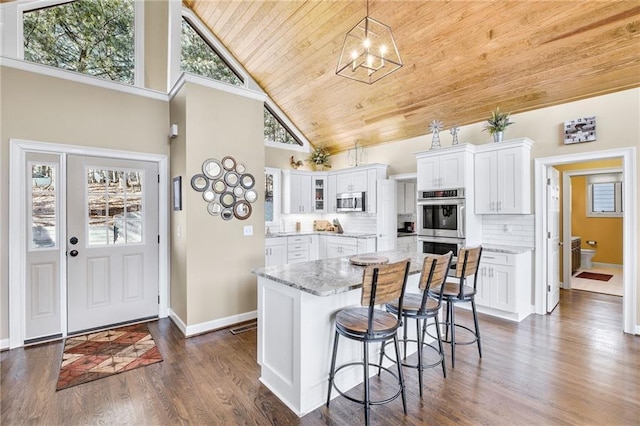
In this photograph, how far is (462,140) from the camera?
15.8ft

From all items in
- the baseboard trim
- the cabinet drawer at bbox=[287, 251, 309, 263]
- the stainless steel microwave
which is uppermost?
the stainless steel microwave

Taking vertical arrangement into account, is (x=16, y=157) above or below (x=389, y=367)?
above

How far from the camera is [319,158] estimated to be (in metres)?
6.71

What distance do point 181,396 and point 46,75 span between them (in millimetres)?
3672

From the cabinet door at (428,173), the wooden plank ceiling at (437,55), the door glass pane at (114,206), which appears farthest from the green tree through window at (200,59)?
the cabinet door at (428,173)

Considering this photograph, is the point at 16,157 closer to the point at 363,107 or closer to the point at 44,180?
the point at 44,180

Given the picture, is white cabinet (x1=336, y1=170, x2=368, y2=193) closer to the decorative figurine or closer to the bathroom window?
the decorative figurine

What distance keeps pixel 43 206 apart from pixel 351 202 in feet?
14.8

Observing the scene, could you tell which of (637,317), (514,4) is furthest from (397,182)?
(637,317)

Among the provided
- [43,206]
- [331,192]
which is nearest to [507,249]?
[331,192]

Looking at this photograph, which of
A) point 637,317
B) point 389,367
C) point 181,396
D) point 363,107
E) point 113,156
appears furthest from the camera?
point 363,107

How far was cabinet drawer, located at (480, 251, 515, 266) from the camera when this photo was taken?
12.9ft

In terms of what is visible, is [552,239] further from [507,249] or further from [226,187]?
[226,187]

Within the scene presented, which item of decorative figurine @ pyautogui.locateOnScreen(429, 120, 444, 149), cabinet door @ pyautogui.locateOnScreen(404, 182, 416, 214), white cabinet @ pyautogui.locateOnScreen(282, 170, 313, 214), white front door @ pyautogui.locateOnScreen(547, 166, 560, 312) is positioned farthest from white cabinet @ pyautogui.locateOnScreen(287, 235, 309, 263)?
white front door @ pyautogui.locateOnScreen(547, 166, 560, 312)
